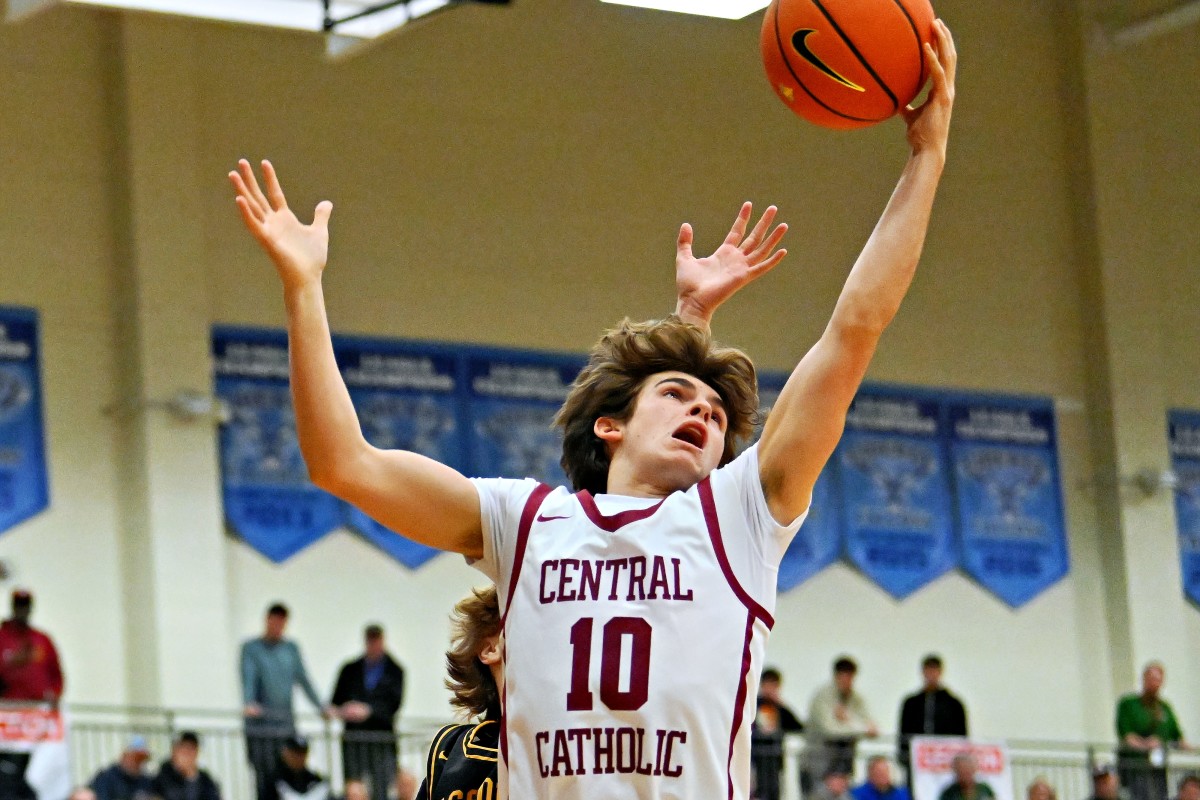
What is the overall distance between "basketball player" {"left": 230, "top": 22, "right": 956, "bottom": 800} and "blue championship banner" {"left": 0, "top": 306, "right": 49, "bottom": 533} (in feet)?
42.7

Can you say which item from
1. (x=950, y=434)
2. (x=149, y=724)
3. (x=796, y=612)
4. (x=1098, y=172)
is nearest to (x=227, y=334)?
(x=149, y=724)

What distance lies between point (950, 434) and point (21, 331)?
360 inches

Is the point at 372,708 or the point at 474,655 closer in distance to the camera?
the point at 474,655

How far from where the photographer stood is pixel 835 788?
1625 centimetres

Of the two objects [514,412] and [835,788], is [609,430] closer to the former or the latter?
[835,788]

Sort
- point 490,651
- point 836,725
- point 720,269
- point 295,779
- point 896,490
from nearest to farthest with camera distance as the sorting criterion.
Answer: point 720,269
point 490,651
point 295,779
point 836,725
point 896,490

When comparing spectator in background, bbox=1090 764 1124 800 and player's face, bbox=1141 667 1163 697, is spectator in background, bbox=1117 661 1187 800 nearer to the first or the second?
player's face, bbox=1141 667 1163 697

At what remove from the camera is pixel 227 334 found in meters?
17.2

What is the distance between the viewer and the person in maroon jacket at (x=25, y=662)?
48.1 feet

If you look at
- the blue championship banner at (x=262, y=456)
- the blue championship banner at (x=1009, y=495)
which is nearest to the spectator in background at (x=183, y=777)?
the blue championship banner at (x=262, y=456)

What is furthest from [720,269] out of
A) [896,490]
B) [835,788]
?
[896,490]

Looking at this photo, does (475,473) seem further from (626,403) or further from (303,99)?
(626,403)

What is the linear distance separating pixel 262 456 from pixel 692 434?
1363 centimetres

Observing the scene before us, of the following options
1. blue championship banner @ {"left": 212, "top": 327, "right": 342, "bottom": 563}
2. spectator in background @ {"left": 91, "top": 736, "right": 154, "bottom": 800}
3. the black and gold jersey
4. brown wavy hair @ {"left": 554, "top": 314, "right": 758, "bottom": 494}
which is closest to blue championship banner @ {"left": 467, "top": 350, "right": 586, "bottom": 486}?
blue championship banner @ {"left": 212, "top": 327, "right": 342, "bottom": 563}
